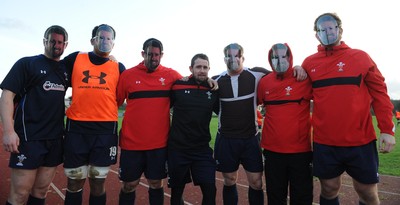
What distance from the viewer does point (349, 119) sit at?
337cm

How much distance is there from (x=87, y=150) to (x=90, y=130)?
239 millimetres

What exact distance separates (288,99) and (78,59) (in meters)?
2.64

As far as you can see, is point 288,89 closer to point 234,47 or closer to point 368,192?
point 234,47

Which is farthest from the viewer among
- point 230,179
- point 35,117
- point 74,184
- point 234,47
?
point 234,47

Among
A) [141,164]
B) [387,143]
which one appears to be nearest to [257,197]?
[141,164]

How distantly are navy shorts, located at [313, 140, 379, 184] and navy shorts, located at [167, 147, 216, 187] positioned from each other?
4.26ft

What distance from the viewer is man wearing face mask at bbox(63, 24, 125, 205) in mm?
3689

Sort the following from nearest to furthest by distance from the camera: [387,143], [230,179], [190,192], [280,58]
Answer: [387,143]
[280,58]
[230,179]
[190,192]

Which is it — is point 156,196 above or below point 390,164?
above

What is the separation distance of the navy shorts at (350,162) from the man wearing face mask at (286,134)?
0.87ft

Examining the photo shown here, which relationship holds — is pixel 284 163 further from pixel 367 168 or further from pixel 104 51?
pixel 104 51

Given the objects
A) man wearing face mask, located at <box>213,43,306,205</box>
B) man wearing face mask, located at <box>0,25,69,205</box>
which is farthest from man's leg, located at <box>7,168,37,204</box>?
man wearing face mask, located at <box>213,43,306,205</box>

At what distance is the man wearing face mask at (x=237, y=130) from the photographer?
412 centimetres

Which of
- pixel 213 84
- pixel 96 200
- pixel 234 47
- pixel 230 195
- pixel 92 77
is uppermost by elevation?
pixel 234 47
